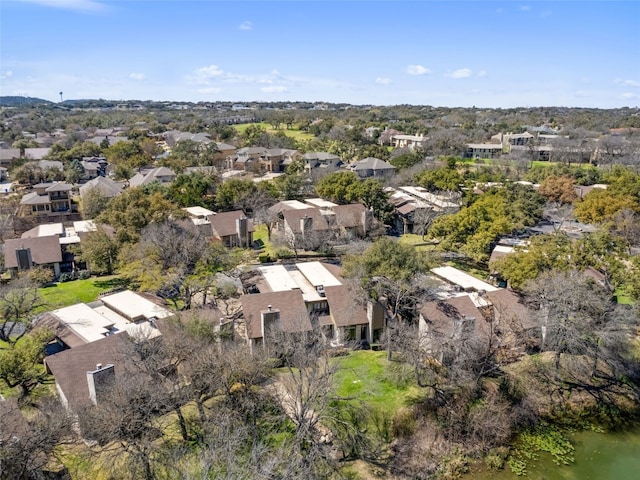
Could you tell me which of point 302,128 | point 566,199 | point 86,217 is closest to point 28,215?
point 86,217

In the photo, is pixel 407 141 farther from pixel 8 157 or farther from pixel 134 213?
pixel 8 157

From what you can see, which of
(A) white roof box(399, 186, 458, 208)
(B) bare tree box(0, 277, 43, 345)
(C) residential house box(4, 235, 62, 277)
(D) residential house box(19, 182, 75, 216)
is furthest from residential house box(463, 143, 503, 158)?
(B) bare tree box(0, 277, 43, 345)

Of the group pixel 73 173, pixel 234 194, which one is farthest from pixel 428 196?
pixel 73 173

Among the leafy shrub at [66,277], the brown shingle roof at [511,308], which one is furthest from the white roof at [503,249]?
the leafy shrub at [66,277]

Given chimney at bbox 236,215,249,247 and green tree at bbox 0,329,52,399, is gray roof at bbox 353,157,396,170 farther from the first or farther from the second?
green tree at bbox 0,329,52,399

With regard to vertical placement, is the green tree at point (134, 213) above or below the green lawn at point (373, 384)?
above

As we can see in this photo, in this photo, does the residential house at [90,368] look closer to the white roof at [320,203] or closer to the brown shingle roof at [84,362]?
the brown shingle roof at [84,362]
